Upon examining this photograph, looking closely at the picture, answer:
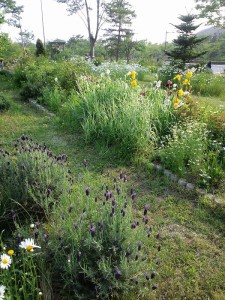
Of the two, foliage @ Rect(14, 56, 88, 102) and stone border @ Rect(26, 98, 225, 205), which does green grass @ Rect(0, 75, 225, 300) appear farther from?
foliage @ Rect(14, 56, 88, 102)

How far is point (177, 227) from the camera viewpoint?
249 centimetres

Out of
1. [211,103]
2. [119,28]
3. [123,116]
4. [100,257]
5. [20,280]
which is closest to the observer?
[20,280]

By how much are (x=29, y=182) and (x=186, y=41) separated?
1462cm

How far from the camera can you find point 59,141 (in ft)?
15.1

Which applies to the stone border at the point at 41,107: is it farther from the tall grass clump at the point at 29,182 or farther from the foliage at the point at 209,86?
the foliage at the point at 209,86

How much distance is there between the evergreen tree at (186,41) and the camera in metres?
14.2

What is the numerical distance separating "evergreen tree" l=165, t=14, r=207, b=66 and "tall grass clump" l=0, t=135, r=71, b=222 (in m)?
13.7

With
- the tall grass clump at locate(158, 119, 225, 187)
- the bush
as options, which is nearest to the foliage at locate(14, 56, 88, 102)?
the bush

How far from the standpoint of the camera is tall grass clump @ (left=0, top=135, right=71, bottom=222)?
2.31m

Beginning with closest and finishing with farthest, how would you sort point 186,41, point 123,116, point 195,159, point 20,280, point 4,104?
point 20,280 < point 195,159 < point 123,116 < point 4,104 < point 186,41

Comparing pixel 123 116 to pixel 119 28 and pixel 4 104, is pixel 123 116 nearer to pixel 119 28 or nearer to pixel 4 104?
pixel 4 104

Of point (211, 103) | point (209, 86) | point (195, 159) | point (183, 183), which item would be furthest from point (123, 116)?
point (209, 86)

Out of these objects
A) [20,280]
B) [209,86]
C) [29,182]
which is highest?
[209,86]

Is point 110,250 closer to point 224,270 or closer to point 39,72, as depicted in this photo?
point 224,270
